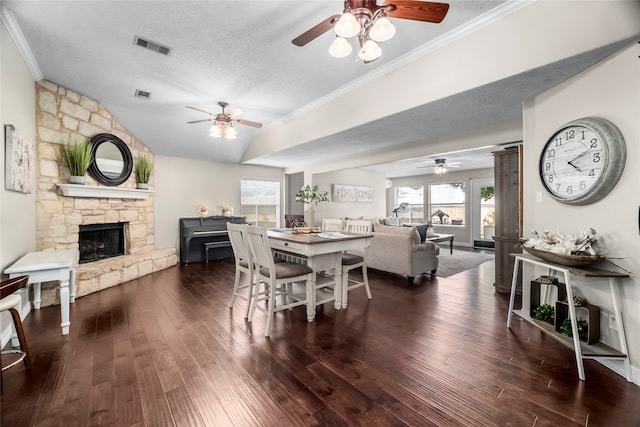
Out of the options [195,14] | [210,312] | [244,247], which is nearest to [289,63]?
[195,14]

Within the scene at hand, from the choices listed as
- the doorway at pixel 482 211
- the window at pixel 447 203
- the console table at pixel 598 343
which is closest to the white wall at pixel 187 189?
the window at pixel 447 203

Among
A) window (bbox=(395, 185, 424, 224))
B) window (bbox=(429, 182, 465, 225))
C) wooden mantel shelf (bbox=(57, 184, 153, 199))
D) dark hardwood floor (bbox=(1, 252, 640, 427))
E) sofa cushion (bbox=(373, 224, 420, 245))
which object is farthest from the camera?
window (bbox=(395, 185, 424, 224))

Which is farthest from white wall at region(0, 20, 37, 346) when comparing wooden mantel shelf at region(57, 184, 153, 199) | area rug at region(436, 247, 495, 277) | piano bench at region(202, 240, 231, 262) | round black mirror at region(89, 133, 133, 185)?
Answer: area rug at region(436, 247, 495, 277)

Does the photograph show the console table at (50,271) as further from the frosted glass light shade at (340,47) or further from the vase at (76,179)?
the frosted glass light shade at (340,47)

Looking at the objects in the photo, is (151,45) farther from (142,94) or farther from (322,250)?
(322,250)

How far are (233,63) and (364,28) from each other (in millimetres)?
1921

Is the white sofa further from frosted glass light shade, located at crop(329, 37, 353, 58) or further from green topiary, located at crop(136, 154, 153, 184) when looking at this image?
green topiary, located at crop(136, 154, 153, 184)

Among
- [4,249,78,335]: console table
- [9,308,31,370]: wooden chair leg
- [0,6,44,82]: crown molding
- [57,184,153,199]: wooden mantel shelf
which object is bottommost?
[9,308,31,370]: wooden chair leg

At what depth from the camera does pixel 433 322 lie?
279 centimetres

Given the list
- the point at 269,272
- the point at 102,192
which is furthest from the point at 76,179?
the point at 269,272

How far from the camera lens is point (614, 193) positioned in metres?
1.99

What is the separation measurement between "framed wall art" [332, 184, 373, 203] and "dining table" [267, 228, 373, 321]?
15.9 ft

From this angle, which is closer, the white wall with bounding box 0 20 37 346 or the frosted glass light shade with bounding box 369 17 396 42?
the frosted glass light shade with bounding box 369 17 396 42

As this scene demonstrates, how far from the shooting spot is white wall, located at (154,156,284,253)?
19.4 feet
